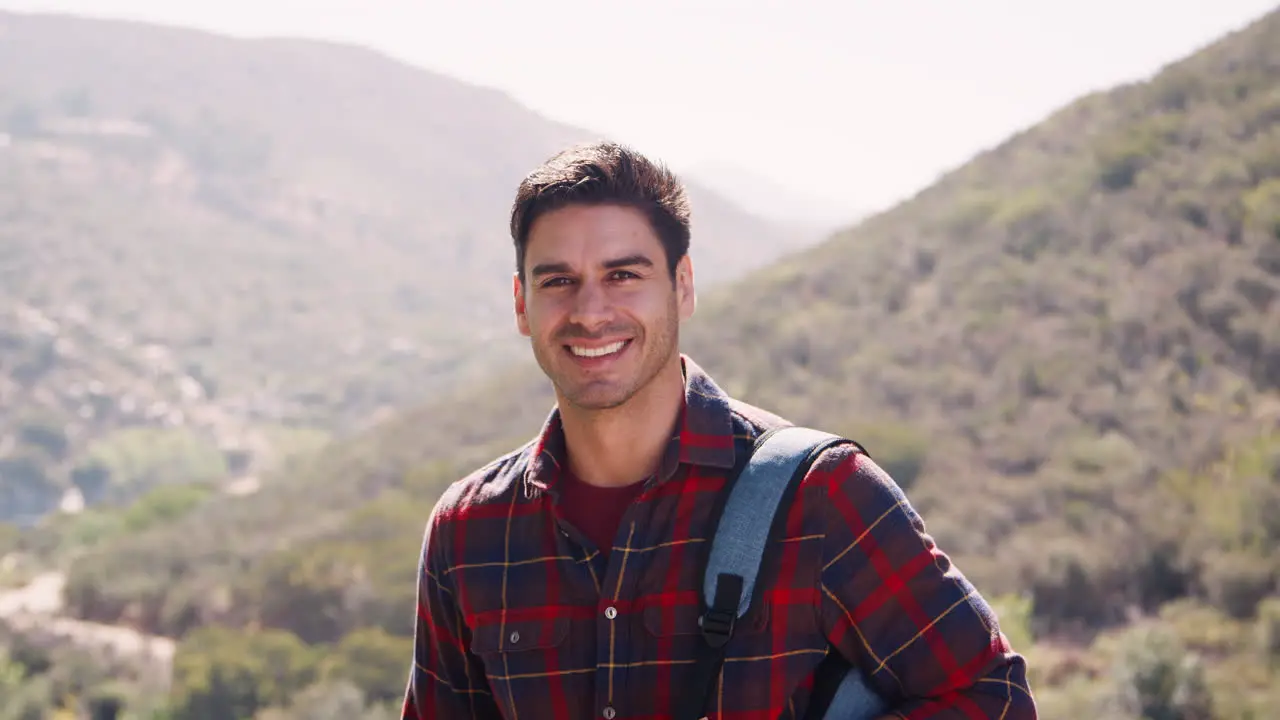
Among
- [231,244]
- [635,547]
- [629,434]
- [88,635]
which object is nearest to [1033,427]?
[88,635]

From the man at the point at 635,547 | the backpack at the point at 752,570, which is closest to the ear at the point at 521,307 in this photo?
the man at the point at 635,547

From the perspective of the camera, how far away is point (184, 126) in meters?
144

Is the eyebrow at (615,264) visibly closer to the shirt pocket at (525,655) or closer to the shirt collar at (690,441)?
the shirt collar at (690,441)

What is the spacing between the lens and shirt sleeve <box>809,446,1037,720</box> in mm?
1879

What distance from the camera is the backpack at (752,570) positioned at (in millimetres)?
1894

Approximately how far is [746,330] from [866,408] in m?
7.42

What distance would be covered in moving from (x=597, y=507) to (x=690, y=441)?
Answer: 23 centimetres

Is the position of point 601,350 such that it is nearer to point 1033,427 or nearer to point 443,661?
point 443,661

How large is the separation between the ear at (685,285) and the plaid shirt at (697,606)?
178mm

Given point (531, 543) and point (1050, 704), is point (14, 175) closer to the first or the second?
point (1050, 704)

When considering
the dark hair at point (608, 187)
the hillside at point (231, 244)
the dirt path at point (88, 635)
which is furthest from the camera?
the hillside at point (231, 244)

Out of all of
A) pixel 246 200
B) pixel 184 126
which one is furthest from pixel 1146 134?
pixel 184 126

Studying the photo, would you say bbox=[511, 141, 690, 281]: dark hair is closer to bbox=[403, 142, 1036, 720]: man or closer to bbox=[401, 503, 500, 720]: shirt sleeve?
bbox=[403, 142, 1036, 720]: man

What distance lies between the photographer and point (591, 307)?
2102 millimetres
